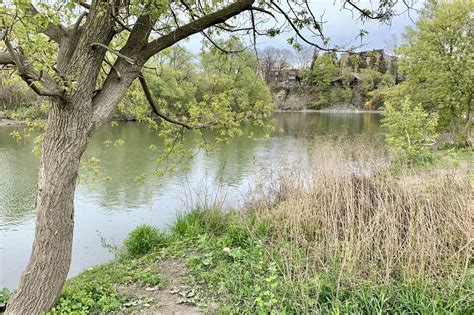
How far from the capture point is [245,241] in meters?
4.71

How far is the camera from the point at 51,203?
10.5ft

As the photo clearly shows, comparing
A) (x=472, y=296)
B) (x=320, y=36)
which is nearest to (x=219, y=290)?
(x=472, y=296)

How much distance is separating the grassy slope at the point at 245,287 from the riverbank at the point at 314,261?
0.04 ft

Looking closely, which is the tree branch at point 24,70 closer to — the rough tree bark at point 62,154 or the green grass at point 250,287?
the rough tree bark at point 62,154

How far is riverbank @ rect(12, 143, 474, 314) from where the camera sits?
287cm

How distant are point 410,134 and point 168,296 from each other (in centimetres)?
893

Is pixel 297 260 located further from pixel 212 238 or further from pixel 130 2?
pixel 130 2

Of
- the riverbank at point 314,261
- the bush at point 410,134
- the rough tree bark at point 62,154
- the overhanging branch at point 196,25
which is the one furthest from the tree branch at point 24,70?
the bush at point 410,134

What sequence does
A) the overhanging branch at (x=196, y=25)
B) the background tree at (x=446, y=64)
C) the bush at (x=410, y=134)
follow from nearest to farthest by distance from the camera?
the overhanging branch at (x=196, y=25) → the bush at (x=410, y=134) → the background tree at (x=446, y=64)

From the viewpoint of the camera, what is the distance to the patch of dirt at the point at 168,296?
3320 mm

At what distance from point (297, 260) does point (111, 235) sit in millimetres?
5218

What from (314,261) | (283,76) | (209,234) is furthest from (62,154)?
(283,76)

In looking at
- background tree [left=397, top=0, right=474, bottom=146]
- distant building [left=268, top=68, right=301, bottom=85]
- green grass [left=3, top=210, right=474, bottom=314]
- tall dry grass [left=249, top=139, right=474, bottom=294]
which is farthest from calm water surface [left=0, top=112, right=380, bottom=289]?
distant building [left=268, top=68, right=301, bottom=85]

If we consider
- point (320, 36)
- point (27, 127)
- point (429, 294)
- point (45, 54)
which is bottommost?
point (429, 294)
